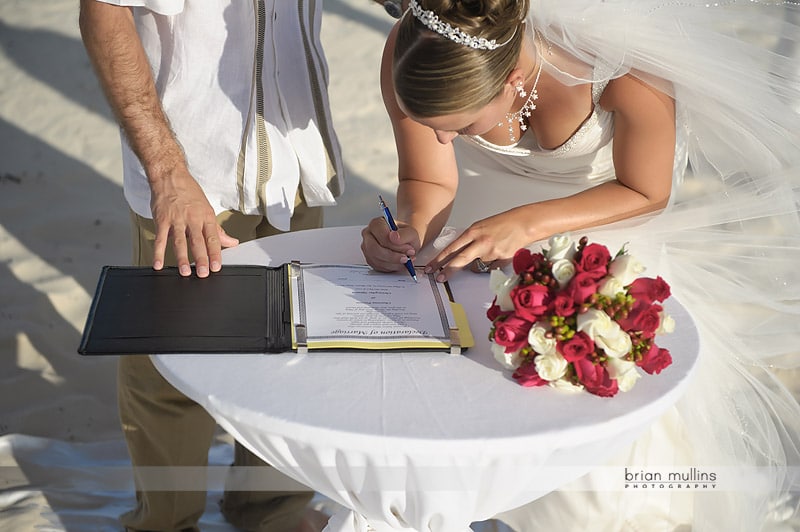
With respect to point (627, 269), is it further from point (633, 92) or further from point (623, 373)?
point (633, 92)

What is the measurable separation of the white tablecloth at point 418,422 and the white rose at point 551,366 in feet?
0.17

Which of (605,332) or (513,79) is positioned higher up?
(513,79)

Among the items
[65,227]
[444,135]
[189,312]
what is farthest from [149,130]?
[65,227]

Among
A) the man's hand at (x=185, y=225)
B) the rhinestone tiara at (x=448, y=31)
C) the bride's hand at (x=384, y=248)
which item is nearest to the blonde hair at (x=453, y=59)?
the rhinestone tiara at (x=448, y=31)

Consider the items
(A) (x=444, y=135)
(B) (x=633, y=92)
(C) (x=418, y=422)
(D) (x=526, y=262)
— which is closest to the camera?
(C) (x=418, y=422)

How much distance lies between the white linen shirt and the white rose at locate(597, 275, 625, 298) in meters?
1.12

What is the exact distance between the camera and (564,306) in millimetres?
1454

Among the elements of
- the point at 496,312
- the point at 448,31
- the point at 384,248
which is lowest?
the point at 384,248

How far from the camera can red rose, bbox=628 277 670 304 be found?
147 cm

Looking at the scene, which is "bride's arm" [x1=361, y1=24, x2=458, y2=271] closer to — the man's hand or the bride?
the bride

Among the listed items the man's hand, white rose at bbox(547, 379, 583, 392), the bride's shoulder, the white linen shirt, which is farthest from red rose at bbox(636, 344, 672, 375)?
the white linen shirt

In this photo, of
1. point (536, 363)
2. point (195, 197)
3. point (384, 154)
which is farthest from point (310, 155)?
point (384, 154)

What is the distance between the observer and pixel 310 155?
94.9 inches

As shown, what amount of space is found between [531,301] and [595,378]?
0.53 feet
